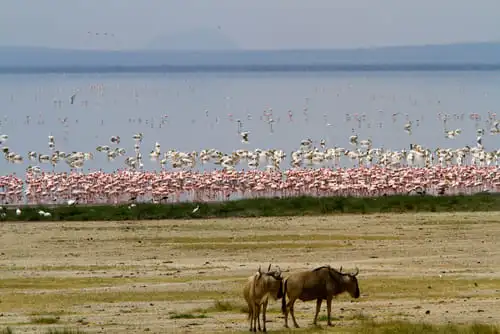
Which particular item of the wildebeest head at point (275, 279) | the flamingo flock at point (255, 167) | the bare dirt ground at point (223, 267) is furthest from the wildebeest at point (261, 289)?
the flamingo flock at point (255, 167)

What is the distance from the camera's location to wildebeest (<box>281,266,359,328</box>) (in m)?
17.5

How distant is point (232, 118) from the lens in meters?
89.3

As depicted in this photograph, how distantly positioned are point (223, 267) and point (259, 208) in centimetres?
1095

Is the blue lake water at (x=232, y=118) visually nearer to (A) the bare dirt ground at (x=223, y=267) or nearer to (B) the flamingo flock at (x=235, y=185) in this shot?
(B) the flamingo flock at (x=235, y=185)

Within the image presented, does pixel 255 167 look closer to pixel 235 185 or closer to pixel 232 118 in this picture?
pixel 235 185

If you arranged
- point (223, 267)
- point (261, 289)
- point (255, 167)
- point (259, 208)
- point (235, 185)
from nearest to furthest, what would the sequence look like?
point (261, 289) → point (223, 267) → point (259, 208) → point (235, 185) → point (255, 167)

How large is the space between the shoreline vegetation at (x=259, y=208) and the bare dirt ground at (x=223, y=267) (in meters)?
1.16

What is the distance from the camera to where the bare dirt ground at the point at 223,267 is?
1928 centimetres

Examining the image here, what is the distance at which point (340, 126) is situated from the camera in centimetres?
8100

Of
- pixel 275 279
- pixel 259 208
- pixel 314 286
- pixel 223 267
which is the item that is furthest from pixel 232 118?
pixel 275 279

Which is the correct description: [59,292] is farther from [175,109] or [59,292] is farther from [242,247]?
[175,109]

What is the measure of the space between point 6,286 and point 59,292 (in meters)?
1.43

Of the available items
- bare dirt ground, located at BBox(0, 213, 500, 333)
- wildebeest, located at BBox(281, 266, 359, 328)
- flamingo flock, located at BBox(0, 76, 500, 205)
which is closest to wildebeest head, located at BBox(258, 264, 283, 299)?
wildebeest, located at BBox(281, 266, 359, 328)

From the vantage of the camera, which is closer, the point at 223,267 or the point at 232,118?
the point at 223,267
